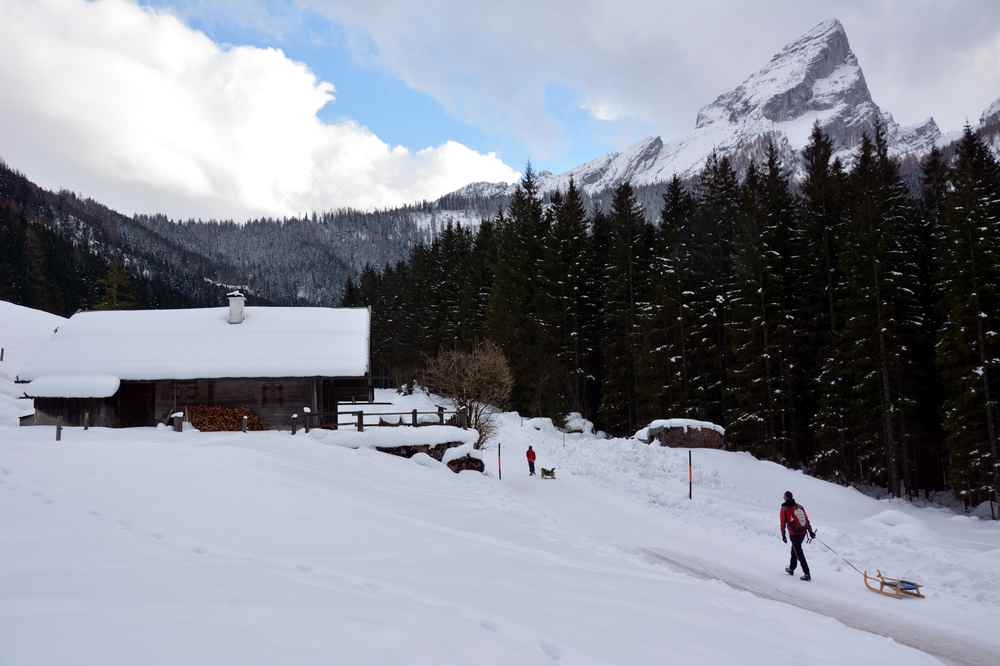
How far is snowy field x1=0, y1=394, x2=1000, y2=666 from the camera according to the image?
15.8ft

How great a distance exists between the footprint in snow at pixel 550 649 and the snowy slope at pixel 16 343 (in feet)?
117

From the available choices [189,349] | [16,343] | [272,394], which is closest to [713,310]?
[272,394]

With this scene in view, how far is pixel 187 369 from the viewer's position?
88.2 feet

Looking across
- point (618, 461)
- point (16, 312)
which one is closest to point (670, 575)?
point (618, 461)

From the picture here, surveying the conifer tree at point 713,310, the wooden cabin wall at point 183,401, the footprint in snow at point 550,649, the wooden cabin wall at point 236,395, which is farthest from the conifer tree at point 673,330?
the footprint in snow at point 550,649

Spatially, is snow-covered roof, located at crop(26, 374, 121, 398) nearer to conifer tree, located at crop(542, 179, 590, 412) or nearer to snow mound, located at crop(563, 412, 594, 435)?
snow mound, located at crop(563, 412, 594, 435)

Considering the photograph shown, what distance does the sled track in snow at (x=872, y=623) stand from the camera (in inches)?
325

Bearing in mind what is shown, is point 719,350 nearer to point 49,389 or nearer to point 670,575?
point 670,575

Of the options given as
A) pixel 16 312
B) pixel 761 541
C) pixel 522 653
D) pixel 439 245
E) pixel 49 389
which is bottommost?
pixel 761 541

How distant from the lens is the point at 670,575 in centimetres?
1074

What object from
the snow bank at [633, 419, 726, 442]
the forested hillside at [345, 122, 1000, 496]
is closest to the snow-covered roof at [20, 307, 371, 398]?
the snow bank at [633, 419, 726, 442]

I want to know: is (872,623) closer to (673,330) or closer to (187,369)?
(187,369)

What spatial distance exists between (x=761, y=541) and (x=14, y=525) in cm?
1599

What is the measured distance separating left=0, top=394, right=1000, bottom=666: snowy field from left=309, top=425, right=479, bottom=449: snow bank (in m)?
2.05
